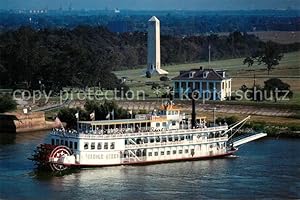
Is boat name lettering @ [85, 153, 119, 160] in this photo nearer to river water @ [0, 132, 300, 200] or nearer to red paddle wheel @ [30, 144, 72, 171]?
river water @ [0, 132, 300, 200]

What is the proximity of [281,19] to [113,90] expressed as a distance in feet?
185

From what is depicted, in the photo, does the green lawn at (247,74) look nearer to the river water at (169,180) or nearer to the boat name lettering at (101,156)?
the river water at (169,180)

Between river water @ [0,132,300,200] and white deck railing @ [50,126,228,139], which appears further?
white deck railing @ [50,126,228,139]

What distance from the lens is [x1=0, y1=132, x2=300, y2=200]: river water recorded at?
19.0 metres

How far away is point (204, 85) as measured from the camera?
115ft

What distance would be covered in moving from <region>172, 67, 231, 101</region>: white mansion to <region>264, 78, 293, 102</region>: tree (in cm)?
142

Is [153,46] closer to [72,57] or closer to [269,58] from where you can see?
[269,58]

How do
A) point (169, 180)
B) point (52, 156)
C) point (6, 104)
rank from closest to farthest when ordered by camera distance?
point (169, 180), point (52, 156), point (6, 104)

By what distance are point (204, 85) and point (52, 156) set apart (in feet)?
47.0

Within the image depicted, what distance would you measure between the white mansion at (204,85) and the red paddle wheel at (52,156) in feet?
44.7

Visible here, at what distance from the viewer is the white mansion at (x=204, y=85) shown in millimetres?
34812

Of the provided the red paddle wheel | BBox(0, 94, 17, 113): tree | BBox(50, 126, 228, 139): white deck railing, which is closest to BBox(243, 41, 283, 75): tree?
BBox(0, 94, 17, 113): tree

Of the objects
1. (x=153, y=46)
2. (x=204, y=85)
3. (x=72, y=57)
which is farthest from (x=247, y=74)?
(x=204, y=85)

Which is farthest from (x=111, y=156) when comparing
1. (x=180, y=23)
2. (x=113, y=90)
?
(x=180, y=23)
